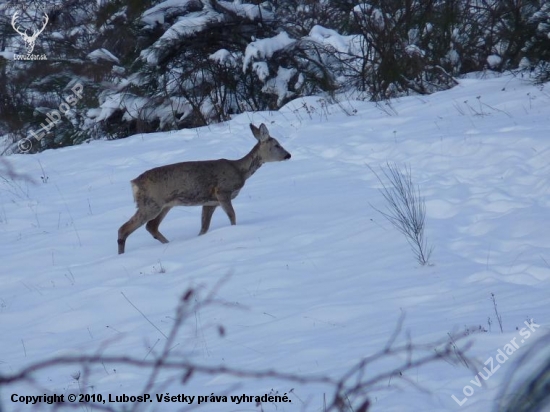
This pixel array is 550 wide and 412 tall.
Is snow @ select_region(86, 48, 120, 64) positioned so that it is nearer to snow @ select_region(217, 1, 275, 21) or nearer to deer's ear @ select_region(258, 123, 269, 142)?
snow @ select_region(217, 1, 275, 21)

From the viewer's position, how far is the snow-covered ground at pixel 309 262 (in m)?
4.85

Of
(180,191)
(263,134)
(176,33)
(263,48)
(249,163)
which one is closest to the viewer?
(180,191)

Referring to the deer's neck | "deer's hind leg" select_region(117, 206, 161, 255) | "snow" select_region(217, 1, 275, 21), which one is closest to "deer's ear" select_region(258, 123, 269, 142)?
the deer's neck

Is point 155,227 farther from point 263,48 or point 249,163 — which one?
point 263,48

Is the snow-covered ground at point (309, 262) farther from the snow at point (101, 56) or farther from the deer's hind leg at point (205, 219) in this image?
the snow at point (101, 56)

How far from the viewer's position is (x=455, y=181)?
959 centimetres

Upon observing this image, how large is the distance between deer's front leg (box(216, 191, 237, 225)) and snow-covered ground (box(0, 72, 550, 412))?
4.6 inches

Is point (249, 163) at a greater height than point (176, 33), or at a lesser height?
greater

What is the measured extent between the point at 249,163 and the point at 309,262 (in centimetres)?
285

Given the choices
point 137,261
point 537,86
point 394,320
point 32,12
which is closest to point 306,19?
point 32,12

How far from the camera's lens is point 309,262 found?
290 inches

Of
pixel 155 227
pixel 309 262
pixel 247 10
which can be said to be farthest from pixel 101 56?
pixel 309 262

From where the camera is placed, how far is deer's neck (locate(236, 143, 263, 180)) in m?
9.89

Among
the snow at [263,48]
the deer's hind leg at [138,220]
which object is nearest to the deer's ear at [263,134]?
the deer's hind leg at [138,220]
